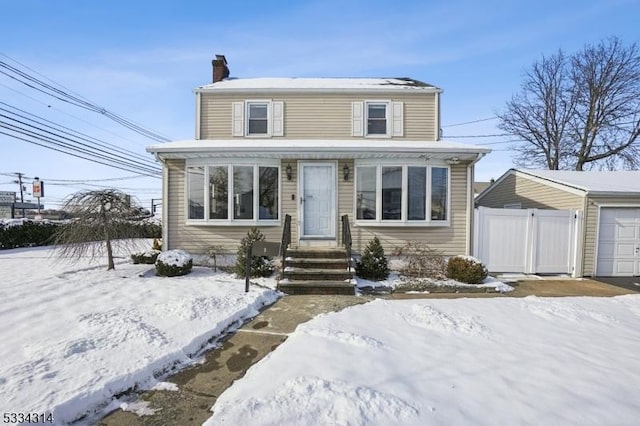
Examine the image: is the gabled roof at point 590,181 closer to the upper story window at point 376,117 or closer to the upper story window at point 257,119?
the upper story window at point 376,117

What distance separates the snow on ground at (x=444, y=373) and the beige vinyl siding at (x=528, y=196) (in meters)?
5.47

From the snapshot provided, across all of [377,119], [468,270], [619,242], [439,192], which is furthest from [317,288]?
[619,242]

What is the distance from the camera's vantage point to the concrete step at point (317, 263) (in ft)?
24.3

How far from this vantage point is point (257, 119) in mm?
10234

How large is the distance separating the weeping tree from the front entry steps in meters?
4.61

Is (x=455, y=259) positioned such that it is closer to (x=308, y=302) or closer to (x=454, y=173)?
(x=454, y=173)

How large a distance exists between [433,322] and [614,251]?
8330 millimetres

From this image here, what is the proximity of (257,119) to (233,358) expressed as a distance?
27.0 ft

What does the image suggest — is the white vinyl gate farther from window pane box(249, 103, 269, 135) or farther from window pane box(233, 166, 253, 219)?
window pane box(249, 103, 269, 135)

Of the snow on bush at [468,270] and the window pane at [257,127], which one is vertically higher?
the window pane at [257,127]

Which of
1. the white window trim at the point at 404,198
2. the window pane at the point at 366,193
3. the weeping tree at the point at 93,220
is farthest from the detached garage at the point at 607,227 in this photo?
the weeping tree at the point at 93,220

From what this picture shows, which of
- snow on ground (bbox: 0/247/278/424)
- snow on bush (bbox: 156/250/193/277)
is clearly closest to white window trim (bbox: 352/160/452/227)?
snow on ground (bbox: 0/247/278/424)

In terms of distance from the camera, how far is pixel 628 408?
273 cm

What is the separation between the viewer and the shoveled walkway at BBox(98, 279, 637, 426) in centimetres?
257
